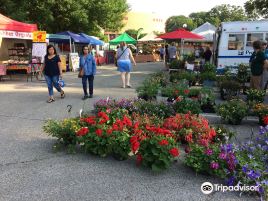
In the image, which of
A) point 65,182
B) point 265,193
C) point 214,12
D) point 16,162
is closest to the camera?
point 265,193

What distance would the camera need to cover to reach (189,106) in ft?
23.4

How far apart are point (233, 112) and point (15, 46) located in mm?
15294

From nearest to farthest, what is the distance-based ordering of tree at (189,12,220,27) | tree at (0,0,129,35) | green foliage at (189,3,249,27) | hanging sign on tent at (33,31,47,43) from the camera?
hanging sign on tent at (33,31,47,43) → tree at (0,0,129,35) → green foliage at (189,3,249,27) → tree at (189,12,220,27)

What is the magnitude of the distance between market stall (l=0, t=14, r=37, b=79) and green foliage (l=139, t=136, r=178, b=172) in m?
12.6

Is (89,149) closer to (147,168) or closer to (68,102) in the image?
(147,168)

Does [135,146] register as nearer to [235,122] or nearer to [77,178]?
[77,178]

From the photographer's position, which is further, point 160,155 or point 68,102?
point 68,102

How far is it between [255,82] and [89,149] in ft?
19.5

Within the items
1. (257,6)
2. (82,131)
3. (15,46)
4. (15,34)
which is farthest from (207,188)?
(257,6)

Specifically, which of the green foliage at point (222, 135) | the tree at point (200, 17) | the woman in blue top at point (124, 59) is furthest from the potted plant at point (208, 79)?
the tree at point (200, 17)

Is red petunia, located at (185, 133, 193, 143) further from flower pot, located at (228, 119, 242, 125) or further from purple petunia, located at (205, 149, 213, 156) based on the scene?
flower pot, located at (228, 119, 242, 125)

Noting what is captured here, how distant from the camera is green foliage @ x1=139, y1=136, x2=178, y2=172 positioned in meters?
4.44

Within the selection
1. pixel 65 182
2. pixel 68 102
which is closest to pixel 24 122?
pixel 68 102

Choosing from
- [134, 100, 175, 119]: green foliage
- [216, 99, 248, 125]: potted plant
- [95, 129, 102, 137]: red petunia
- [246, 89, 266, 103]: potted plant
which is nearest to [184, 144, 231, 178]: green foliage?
[95, 129, 102, 137]: red petunia
